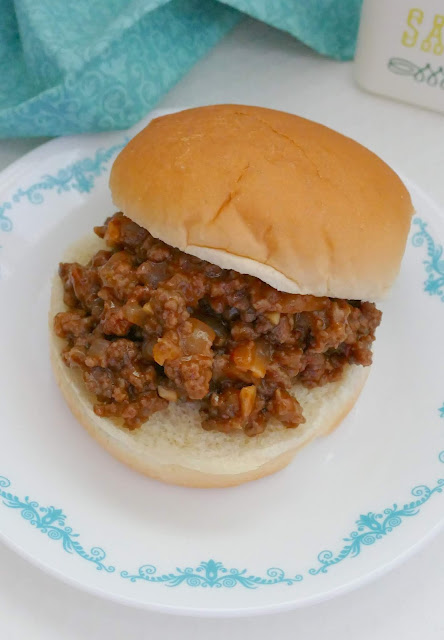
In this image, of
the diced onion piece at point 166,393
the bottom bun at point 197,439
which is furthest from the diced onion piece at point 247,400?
the diced onion piece at point 166,393

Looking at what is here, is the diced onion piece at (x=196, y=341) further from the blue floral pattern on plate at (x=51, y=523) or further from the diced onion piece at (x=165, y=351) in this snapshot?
the blue floral pattern on plate at (x=51, y=523)

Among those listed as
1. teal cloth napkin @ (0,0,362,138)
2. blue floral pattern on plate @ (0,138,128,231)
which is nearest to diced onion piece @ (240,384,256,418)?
blue floral pattern on plate @ (0,138,128,231)

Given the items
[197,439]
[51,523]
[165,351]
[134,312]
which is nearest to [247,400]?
[197,439]

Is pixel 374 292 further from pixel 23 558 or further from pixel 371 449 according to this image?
pixel 23 558

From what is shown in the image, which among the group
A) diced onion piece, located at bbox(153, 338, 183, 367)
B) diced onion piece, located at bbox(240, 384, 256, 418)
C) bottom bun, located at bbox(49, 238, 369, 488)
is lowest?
bottom bun, located at bbox(49, 238, 369, 488)

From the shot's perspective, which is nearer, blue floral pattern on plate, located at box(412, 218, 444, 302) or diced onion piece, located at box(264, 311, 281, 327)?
diced onion piece, located at box(264, 311, 281, 327)

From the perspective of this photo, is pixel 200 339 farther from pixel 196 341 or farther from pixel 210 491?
pixel 210 491

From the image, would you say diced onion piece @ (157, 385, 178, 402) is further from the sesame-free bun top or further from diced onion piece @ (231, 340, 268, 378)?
the sesame-free bun top
